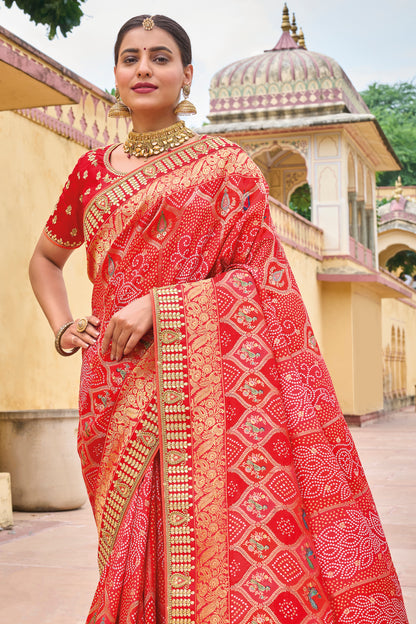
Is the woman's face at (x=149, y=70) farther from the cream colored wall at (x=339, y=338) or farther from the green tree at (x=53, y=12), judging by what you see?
the cream colored wall at (x=339, y=338)

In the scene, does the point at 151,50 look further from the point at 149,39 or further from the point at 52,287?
the point at 52,287

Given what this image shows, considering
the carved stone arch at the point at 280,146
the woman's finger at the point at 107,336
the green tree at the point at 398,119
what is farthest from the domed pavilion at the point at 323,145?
the green tree at the point at 398,119

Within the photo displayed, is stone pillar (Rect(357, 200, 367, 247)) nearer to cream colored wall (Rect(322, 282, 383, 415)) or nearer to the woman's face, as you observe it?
cream colored wall (Rect(322, 282, 383, 415))

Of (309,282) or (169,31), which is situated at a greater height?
(169,31)

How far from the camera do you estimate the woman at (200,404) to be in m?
1.69

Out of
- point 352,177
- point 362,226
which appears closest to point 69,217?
point 352,177

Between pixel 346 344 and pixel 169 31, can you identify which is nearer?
pixel 169 31

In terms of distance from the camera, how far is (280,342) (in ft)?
5.93

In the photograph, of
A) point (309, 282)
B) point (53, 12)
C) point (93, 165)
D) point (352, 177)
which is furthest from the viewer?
point (352, 177)

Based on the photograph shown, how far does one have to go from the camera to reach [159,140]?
1.95 m

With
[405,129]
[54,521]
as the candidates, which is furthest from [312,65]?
[405,129]

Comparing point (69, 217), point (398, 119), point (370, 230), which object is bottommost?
point (69, 217)

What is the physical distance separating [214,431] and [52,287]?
1.92 ft

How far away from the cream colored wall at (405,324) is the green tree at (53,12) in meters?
13.7
